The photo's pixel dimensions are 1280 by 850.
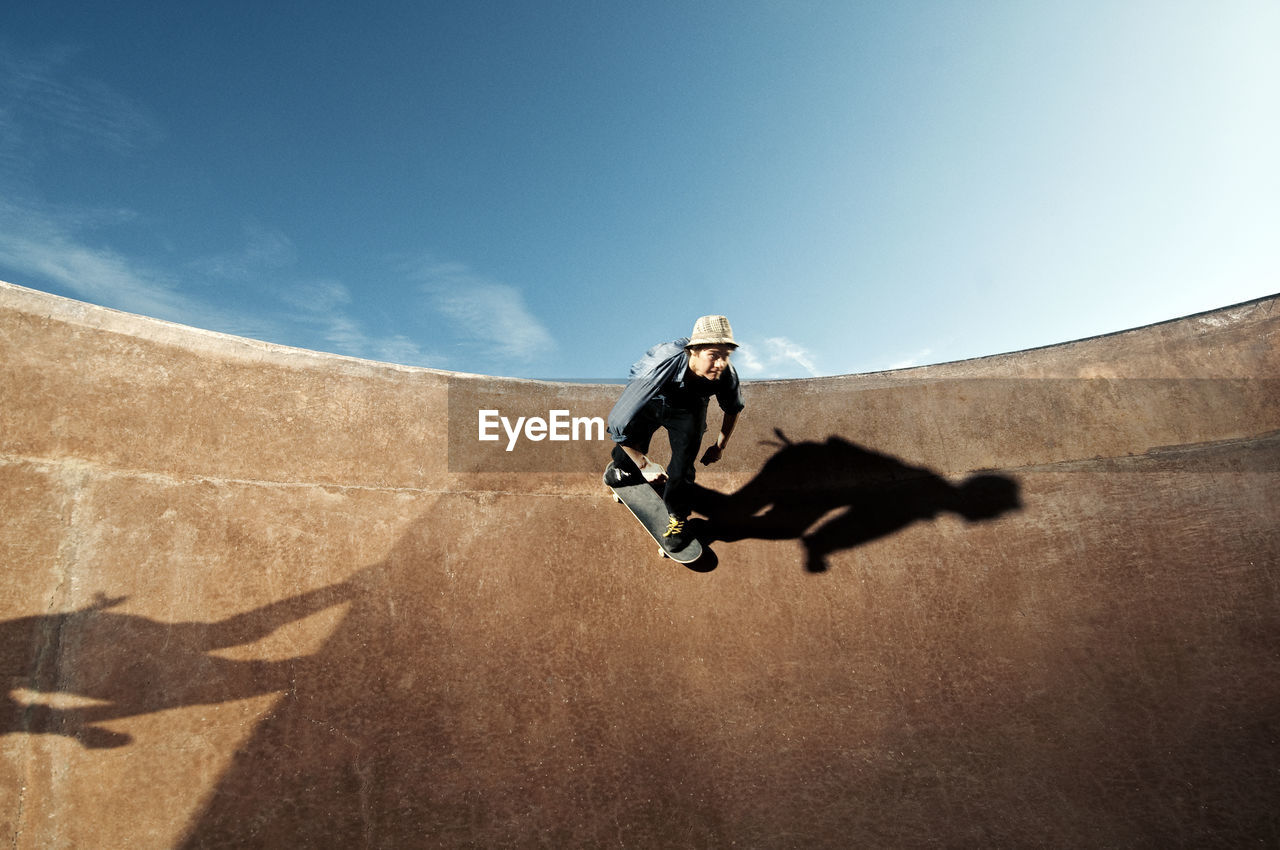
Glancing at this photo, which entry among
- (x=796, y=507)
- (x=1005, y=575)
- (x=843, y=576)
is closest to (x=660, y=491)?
(x=796, y=507)

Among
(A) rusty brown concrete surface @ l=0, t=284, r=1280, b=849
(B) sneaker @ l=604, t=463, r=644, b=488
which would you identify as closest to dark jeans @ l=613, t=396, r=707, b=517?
(B) sneaker @ l=604, t=463, r=644, b=488

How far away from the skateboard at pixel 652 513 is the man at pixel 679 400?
0.21 meters

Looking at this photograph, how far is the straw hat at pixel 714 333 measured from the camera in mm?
3148

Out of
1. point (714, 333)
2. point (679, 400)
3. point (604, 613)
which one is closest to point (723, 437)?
point (679, 400)

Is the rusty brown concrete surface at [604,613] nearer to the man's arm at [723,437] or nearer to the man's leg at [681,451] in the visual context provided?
the man's leg at [681,451]

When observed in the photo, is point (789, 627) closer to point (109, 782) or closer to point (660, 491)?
point (660, 491)

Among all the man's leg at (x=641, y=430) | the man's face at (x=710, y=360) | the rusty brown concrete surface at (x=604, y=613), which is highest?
the man's face at (x=710, y=360)

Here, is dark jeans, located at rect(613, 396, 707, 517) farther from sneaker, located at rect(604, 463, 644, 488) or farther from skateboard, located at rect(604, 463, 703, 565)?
sneaker, located at rect(604, 463, 644, 488)

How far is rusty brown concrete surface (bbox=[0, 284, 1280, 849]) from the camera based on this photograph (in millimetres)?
3428

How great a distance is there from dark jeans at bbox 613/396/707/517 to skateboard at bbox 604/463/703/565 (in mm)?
283

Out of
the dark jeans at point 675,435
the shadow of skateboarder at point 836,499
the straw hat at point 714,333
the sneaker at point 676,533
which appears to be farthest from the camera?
the shadow of skateboarder at point 836,499

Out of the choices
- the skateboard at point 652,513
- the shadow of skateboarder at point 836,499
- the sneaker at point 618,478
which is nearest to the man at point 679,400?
the skateboard at point 652,513

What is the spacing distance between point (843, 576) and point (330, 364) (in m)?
4.82

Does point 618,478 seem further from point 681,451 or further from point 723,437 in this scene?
point 723,437
